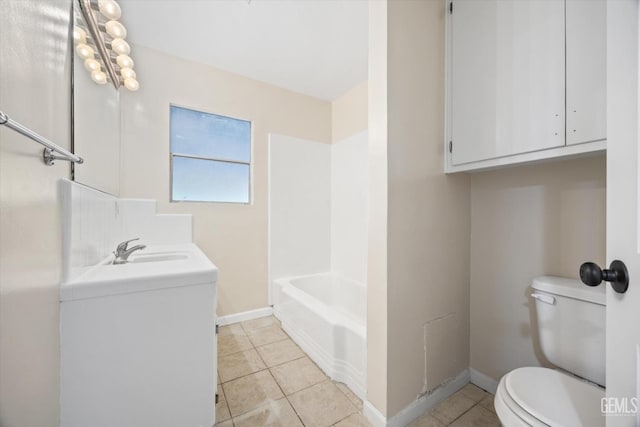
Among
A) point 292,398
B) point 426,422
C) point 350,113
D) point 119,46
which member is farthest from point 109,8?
point 426,422

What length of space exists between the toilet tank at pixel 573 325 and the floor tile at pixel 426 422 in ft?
2.19

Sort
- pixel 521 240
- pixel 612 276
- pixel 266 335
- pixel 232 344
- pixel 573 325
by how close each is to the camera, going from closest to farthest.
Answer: pixel 612 276 → pixel 573 325 → pixel 521 240 → pixel 232 344 → pixel 266 335

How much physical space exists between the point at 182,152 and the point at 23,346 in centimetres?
207

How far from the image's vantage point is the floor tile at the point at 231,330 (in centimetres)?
233

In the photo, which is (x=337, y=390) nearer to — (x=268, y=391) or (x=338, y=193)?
(x=268, y=391)

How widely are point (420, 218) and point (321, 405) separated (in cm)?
126

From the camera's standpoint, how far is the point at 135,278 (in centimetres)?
96

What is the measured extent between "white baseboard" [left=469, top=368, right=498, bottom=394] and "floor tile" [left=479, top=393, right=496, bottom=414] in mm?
39

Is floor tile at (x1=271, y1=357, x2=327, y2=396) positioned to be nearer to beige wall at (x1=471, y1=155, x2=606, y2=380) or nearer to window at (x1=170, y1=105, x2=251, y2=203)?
beige wall at (x1=471, y1=155, x2=606, y2=380)

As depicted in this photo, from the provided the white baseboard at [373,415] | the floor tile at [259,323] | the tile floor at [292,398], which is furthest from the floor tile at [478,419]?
the floor tile at [259,323]

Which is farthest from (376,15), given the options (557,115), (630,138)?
(630,138)

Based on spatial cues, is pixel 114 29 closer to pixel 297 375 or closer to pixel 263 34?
pixel 263 34

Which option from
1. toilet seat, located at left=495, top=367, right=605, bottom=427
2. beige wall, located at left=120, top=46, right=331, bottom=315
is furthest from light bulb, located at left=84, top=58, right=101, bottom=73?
toilet seat, located at left=495, top=367, right=605, bottom=427

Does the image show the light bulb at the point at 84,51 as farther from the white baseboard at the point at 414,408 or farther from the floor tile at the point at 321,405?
the white baseboard at the point at 414,408
